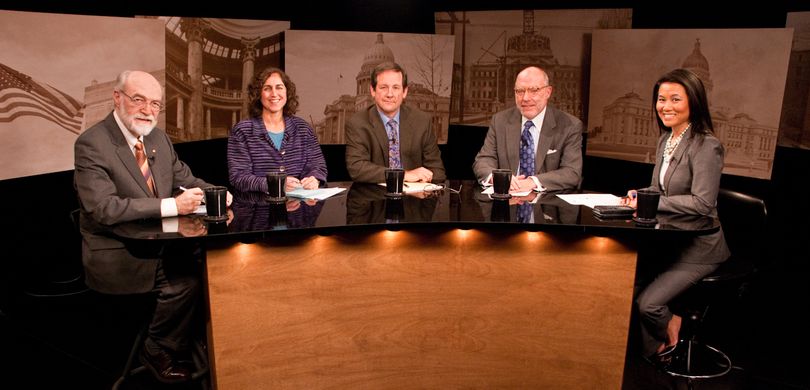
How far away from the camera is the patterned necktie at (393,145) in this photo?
4.18 m

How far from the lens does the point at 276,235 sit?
2678mm

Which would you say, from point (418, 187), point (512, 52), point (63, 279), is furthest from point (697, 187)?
point (63, 279)

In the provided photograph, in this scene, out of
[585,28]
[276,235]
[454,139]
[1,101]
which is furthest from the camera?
[454,139]

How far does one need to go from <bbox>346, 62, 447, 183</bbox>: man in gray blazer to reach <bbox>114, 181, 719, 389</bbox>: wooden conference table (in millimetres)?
1035

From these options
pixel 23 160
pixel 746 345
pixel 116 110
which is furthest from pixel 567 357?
pixel 23 160

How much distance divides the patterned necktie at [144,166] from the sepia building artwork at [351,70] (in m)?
2.59

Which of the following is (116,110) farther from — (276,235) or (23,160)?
(23,160)

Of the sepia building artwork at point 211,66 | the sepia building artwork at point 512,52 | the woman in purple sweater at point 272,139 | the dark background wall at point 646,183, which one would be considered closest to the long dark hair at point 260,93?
the woman in purple sweater at point 272,139

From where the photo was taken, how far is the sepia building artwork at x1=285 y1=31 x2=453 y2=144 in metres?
5.66

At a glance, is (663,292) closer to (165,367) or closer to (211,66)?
(165,367)

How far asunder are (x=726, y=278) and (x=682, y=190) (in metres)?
0.44

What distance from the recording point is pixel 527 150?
156 inches

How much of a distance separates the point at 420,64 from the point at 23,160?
3066mm

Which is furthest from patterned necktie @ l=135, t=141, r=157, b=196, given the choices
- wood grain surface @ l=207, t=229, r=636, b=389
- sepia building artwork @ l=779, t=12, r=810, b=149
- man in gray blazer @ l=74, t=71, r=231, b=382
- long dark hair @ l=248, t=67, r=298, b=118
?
sepia building artwork @ l=779, t=12, r=810, b=149
